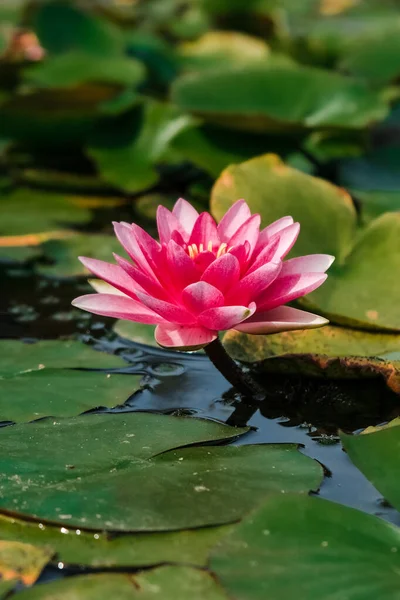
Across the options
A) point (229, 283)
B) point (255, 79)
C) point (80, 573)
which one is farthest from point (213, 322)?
point (255, 79)

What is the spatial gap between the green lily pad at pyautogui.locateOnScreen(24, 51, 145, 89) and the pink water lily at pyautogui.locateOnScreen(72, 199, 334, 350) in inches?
63.7

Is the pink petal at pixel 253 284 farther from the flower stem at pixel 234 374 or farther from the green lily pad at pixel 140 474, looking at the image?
the green lily pad at pixel 140 474

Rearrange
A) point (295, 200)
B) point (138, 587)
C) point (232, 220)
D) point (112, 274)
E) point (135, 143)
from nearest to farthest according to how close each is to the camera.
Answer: point (138, 587), point (112, 274), point (232, 220), point (295, 200), point (135, 143)

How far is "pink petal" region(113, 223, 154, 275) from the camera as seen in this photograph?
1208 mm

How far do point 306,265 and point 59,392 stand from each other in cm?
47

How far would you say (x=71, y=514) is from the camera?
987 mm

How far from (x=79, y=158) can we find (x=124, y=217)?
588 millimetres

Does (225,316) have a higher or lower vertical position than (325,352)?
higher

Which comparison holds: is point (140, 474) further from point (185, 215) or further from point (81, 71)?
point (81, 71)

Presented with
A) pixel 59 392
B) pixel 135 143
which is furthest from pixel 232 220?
pixel 135 143

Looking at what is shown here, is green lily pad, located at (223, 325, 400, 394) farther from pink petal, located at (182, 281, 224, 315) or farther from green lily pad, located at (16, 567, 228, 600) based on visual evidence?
green lily pad, located at (16, 567, 228, 600)

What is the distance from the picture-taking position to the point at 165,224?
129cm

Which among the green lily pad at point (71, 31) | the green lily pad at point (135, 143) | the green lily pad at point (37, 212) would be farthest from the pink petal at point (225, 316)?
the green lily pad at point (71, 31)

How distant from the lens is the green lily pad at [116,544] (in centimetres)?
93
